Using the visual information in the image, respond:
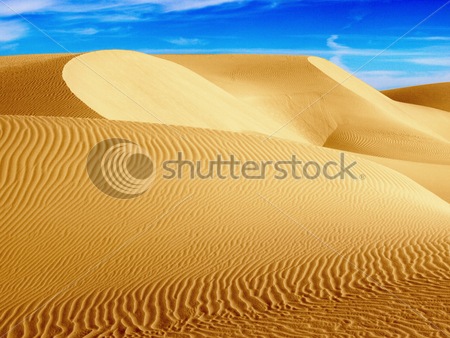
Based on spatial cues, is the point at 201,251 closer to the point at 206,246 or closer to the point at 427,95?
the point at 206,246

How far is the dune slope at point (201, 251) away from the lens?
5.58 m

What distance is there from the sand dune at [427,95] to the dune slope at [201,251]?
5685cm

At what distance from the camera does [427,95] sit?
67938 millimetres

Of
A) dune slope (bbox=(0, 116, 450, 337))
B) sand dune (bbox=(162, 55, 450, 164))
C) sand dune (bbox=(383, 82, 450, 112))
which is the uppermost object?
sand dune (bbox=(383, 82, 450, 112))

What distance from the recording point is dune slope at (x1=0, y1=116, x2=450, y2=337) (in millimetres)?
5582

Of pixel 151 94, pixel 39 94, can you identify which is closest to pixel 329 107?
pixel 151 94

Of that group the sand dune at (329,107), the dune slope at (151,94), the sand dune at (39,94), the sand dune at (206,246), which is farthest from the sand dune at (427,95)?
the sand dune at (206,246)

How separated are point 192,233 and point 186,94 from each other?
64.7ft

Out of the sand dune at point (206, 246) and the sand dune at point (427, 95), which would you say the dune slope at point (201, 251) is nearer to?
the sand dune at point (206, 246)

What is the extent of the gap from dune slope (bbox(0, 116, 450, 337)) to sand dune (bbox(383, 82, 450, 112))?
56851 mm

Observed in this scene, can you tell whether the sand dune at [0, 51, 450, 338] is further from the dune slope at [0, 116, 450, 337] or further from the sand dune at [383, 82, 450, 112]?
the sand dune at [383, 82, 450, 112]

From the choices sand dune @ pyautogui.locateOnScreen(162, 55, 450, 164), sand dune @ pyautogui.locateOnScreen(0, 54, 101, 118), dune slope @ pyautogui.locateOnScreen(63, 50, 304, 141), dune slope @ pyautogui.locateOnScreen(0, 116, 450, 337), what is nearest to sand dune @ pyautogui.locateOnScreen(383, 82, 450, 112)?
sand dune @ pyautogui.locateOnScreen(162, 55, 450, 164)

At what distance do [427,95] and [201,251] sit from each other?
67549mm

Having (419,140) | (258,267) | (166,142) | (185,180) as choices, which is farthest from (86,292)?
(419,140)
